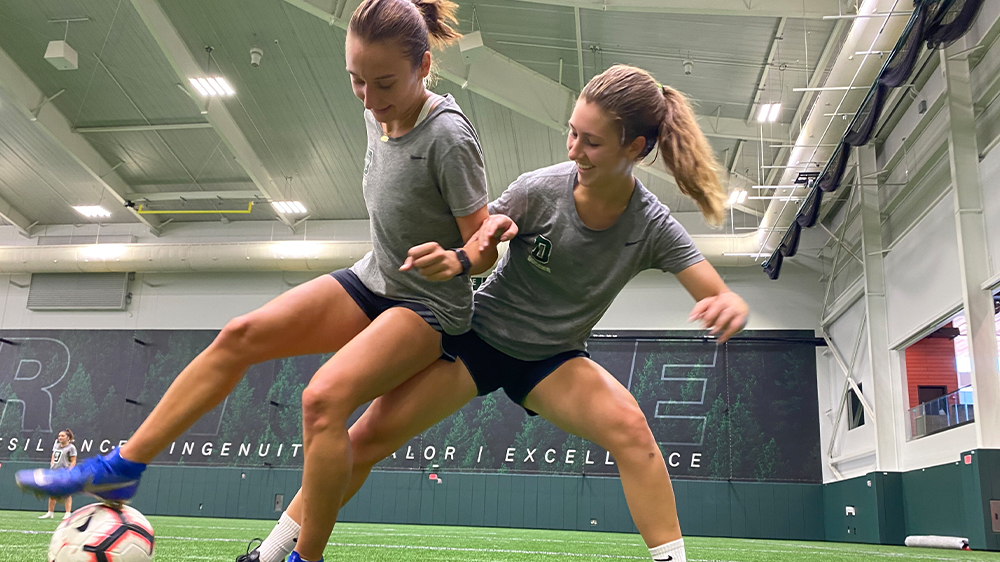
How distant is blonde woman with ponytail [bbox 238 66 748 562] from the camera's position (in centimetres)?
→ 229

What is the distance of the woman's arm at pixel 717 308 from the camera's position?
7.15 ft

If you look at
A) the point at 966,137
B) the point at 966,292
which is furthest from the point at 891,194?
the point at 966,292

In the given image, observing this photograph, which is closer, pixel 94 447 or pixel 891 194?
pixel 891 194

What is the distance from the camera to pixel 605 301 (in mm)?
2545

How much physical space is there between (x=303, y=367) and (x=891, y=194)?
39.5ft

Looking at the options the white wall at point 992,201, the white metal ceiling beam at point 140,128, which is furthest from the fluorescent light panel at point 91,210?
the white wall at point 992,201

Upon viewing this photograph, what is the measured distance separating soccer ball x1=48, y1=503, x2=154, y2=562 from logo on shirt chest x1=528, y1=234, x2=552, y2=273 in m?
1.46

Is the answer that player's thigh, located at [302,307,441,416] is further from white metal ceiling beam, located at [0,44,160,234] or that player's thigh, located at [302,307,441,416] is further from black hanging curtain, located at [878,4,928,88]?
white metal ceiling beam, located at [0,44,160,234]

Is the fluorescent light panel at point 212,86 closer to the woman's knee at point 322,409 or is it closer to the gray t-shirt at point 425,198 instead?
the gray t-shirt at point 425,198

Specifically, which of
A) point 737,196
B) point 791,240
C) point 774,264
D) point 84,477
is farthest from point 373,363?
point 737,196

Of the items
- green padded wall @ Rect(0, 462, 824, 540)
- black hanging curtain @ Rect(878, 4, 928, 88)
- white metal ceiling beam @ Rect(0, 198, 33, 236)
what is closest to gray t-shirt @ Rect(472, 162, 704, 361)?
black hanging curtain @ Rect(878, 4, 928, 88)

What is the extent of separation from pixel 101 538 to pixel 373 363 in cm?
93

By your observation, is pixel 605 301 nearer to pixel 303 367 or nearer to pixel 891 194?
pixel 891 194

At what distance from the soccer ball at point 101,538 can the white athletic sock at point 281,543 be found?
34 cm
